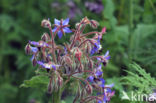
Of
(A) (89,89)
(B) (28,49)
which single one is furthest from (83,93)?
(B) (28,49)

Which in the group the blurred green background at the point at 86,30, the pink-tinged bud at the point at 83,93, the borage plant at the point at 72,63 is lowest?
the pink-tinged bud at the point at 83,93

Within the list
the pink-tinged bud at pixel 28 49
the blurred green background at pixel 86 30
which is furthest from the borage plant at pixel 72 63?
the blurred green background at pixel 86 30

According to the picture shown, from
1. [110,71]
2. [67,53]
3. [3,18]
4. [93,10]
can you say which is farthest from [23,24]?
[67,53]

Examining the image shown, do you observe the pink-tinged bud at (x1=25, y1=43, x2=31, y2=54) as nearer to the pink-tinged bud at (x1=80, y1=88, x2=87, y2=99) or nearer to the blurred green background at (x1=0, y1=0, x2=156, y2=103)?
the pink-tinged bud at (x1=80, y1=88, x2=87, y2=99)

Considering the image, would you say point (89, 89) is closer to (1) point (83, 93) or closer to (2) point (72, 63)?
(1) point (83, 93)

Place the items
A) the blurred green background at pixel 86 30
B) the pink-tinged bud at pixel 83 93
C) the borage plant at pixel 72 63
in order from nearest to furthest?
the borage plant at pixel 72 63
the pink-tinged bud at pixel 83 93
the blurred green background at pixel 86 30

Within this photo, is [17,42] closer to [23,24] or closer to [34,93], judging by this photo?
[23,24]

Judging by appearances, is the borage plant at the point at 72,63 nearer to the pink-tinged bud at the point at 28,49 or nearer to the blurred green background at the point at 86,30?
the pink-tinged bud at the point at 28,49

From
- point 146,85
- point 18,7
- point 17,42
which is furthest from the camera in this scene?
point 17,42
